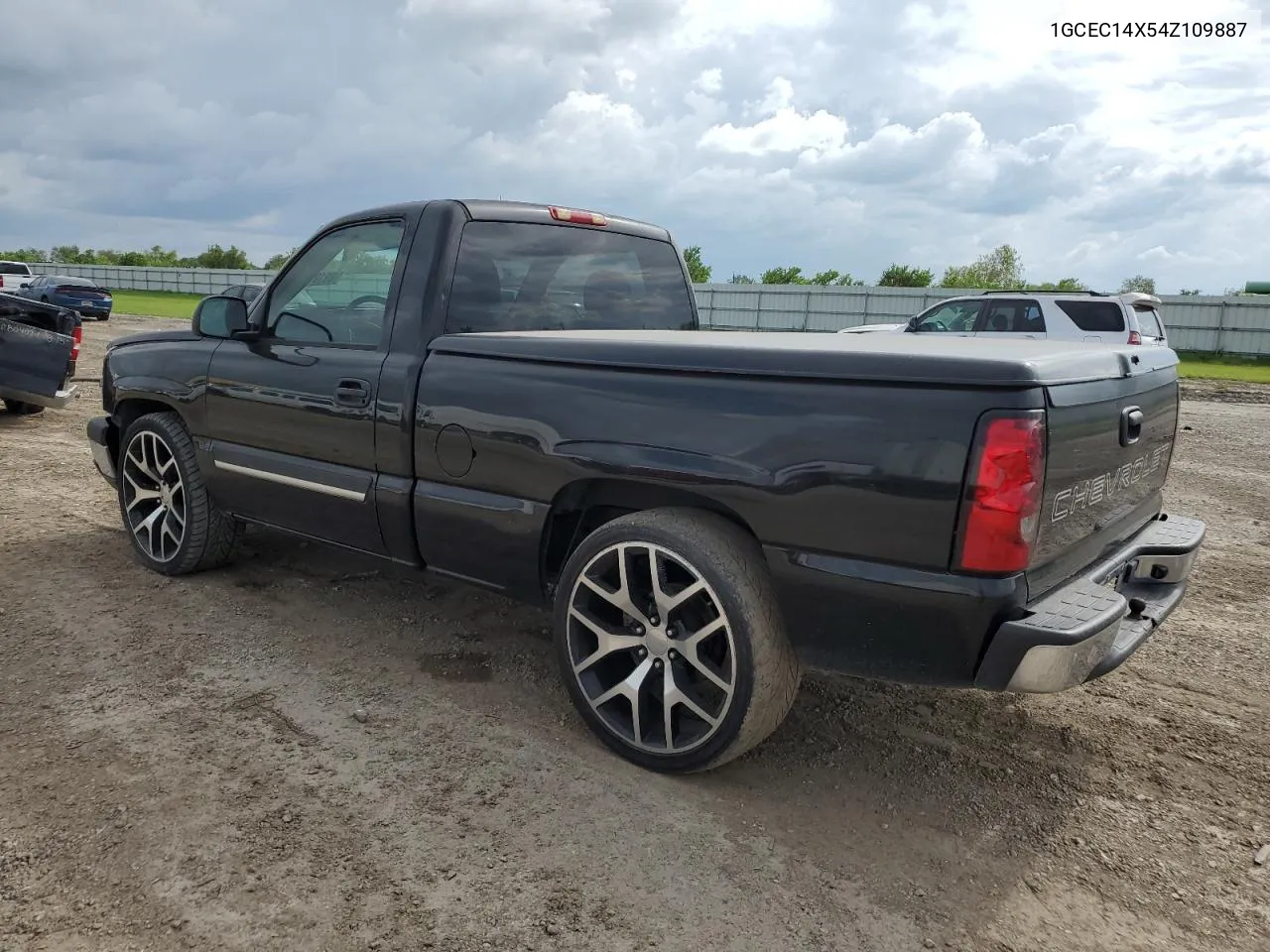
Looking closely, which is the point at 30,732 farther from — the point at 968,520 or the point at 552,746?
the point at 968,520

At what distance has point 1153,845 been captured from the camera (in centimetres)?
266

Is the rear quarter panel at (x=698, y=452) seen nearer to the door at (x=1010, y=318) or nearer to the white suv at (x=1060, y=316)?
the white suv at (x=1060, y=316)

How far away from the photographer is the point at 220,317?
429 centimetres

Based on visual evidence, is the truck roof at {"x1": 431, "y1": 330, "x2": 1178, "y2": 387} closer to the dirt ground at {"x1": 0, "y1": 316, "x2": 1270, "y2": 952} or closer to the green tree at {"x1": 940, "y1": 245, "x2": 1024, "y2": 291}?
the dirt ground at {"x1": 0, "y1": 316, "x2": 1270, "y2": 952}

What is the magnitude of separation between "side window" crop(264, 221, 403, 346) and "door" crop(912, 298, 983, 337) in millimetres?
11645

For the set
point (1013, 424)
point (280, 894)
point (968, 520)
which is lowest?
point (280, 894)

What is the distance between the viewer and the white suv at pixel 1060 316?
42.6ft

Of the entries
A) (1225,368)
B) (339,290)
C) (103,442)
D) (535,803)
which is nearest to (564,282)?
(339,290)

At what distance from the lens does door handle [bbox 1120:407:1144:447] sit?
2818 millimetres

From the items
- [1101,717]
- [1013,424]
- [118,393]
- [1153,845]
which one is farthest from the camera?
[118,393]

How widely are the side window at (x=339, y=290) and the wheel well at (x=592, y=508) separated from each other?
3.70ft

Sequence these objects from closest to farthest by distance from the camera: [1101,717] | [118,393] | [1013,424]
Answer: [1013,424]
[1101,717]
[118,393]

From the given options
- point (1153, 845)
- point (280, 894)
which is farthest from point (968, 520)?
point (280, 894)

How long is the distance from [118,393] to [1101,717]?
494cm
